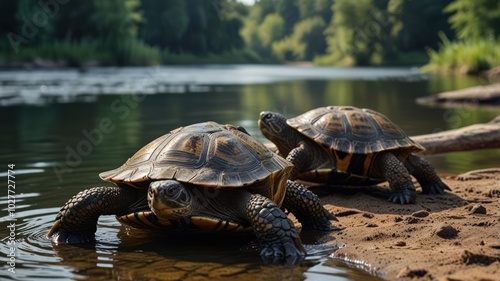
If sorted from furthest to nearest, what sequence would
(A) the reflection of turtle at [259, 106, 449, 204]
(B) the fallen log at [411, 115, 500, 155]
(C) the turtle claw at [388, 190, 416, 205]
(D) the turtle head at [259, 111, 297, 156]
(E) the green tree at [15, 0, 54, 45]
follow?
(E) the green tree at [15, 0, 54, 45] < (B) the fallen log at [411, 115, 500, 155] < (D) the turtle head at [259, 111, 297, 156] < (A) the reflection of turtle at [259, 106, 449, 204] < (C) the turtle claw at [388, 190, 416, 205]

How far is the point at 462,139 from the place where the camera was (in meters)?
8.63

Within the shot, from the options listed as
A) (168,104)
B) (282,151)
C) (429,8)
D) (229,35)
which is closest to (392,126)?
(282,151)

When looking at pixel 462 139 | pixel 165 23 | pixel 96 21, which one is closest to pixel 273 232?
pixel 462 139

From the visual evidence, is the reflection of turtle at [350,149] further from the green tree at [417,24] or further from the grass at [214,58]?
the grass at [214,58]

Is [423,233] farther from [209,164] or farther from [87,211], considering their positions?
[87,211]

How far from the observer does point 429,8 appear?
74.2 m

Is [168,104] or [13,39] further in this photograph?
[13,39]

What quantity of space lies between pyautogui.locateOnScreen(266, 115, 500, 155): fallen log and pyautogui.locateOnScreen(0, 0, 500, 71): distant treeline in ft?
106

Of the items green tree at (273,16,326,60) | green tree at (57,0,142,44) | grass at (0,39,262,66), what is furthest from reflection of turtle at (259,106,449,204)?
green tree at (273,16,326,60)

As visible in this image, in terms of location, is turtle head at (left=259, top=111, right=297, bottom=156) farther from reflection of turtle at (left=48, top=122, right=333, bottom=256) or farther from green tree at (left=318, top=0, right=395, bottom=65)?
green tree at (left=318, top=0, right=395, bottom=65)

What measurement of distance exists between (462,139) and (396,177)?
2647 mm

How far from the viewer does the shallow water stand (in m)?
4.11

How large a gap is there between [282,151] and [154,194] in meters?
3.25

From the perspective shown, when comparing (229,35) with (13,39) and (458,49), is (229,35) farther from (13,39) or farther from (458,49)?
(458,49)
